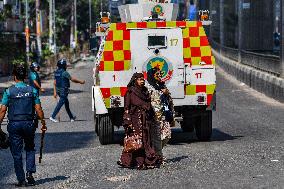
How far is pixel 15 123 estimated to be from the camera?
35.9 feet

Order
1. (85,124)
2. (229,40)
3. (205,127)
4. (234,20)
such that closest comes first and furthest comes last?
(205,127) → (85,124) → (229,40) → (234,20)

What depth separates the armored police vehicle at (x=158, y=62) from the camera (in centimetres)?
1567

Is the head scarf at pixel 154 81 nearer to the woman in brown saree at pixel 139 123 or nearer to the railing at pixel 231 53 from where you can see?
the woman in brown saree at pixel 139 123

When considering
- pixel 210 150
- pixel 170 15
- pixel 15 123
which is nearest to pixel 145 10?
pixel 170 15

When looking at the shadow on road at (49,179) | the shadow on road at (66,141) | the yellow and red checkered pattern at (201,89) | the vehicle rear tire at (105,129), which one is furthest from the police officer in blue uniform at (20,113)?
the yellow and red checkered pattern at (201,89)

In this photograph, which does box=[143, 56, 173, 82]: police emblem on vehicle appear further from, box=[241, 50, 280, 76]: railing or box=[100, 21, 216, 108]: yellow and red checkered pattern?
box=[241, 50, 280, 76]: railing

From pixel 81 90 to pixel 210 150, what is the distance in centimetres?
2128

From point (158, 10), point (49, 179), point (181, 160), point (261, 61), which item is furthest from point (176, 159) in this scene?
point (261, 61)

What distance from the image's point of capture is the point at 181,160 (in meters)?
13.6

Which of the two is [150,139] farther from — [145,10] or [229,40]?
[229,40]

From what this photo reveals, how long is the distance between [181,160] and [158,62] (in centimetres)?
289

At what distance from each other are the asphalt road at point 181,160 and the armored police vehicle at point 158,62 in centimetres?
87

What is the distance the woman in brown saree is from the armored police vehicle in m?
2.77

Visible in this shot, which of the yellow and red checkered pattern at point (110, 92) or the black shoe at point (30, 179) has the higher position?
the yellow and red checkered pattern at point (110, 92)
